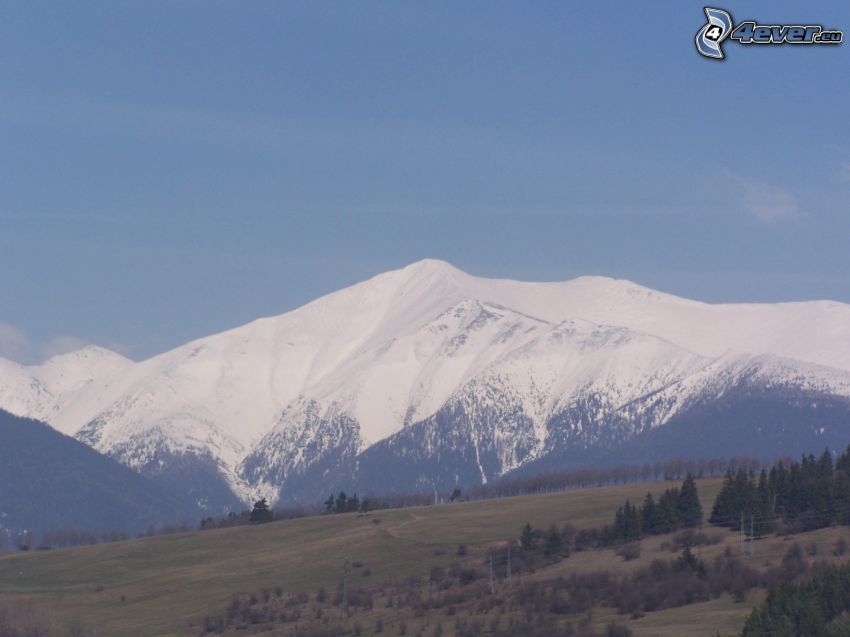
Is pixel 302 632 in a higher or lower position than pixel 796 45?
lower

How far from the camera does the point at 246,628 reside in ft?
655

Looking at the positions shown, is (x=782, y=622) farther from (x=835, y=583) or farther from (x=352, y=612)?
(x=352, y=612)

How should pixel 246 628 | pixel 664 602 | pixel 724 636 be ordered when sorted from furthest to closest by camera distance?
pixel 246 628 < pixel 664 602 < pixel 724 636

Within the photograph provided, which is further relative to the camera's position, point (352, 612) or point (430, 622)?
point (352, 612)

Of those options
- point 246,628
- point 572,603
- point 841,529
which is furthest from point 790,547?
point 246,628

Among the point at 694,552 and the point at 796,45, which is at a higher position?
the point at 796,45

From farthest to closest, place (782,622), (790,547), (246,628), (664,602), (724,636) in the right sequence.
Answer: (246,628), (790,547), (664,602), (724,636), (782,622)

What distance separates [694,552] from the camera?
19838 centimetres

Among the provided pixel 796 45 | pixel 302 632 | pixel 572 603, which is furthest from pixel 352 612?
pixel 796 45

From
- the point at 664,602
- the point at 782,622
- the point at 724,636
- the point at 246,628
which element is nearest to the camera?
the point at 782,622

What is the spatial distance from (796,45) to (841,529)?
77.3m

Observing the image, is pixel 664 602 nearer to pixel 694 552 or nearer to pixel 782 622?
pixel 694 552

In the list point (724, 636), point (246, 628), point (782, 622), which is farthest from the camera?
point (246, 628)

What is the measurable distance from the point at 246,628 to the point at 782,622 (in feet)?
269
